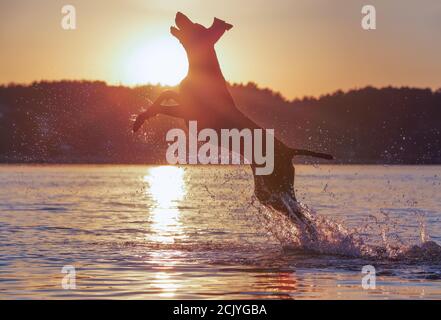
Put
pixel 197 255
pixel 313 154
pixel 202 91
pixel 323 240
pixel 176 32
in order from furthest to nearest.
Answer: pixel 323 240
pixel 197 255
pixel 176 32
pixel 202 91
pixel 313 154

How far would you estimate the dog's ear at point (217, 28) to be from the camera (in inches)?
840

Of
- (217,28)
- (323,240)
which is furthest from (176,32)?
(323,240)

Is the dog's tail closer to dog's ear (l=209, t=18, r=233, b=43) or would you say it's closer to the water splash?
the water splash

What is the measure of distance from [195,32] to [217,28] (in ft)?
1.47

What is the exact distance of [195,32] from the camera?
2131 cm

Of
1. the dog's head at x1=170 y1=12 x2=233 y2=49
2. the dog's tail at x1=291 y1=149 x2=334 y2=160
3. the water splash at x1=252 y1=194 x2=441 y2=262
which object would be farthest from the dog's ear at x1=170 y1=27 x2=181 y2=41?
the water splash at x1=252 y1=194 x2=441 y2=262

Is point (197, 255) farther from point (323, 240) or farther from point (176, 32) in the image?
point (176, 32)

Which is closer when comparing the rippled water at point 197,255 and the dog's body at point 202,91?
the rippled water at point 197,255

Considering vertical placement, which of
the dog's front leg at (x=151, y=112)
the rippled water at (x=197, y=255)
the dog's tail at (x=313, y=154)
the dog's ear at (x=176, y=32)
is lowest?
the rippled water at (x=197, y=255)

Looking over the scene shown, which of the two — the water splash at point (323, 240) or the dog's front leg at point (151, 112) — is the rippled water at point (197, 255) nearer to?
the water splash at point (323, 240)

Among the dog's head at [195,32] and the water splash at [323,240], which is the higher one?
the dog's head at [195,32]

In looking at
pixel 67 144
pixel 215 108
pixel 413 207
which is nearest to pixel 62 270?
pixel 215 108

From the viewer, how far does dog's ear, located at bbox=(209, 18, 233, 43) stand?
70.0 feet

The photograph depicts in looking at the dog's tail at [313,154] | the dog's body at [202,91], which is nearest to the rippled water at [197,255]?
the dog's tail at [313,154]
